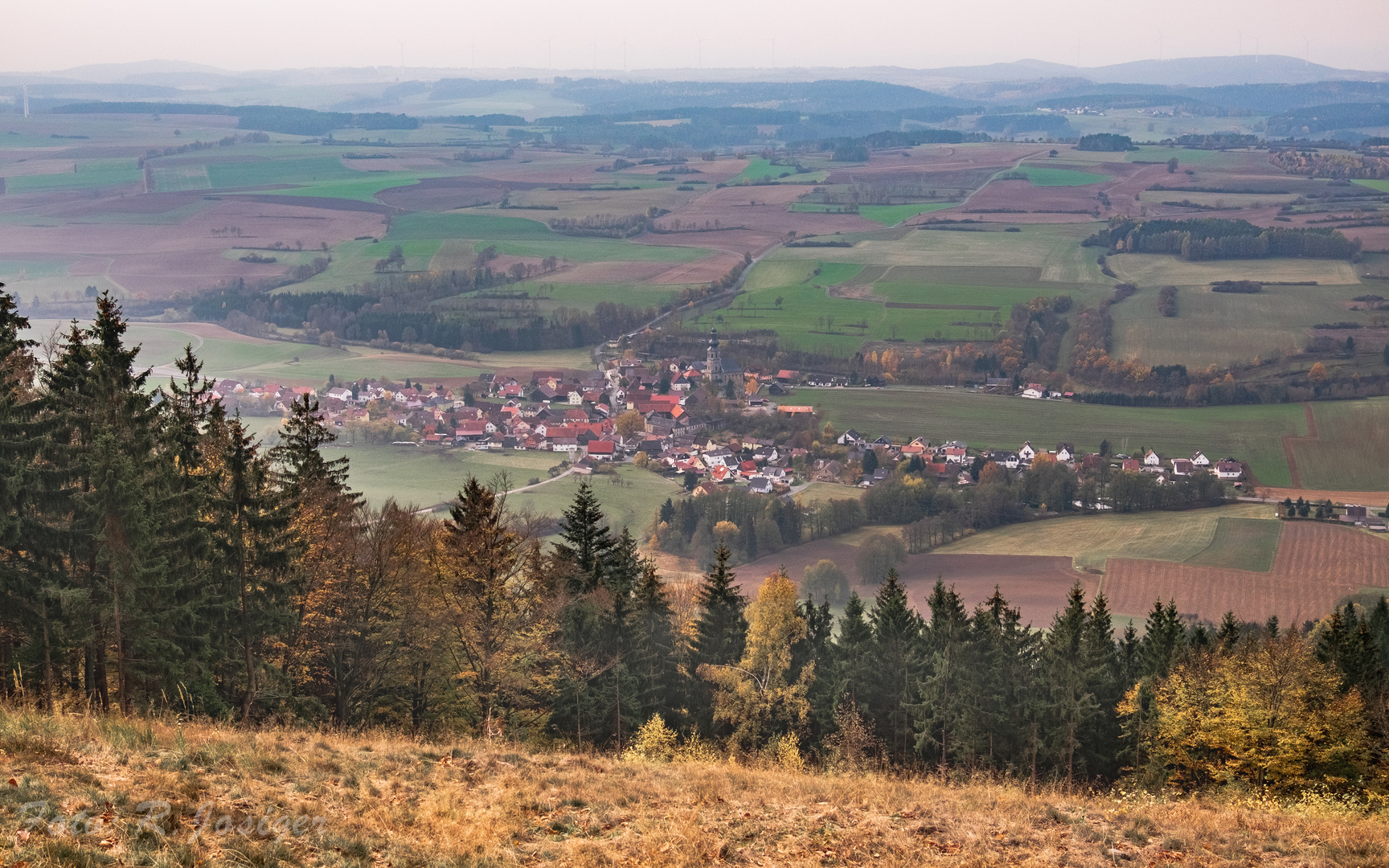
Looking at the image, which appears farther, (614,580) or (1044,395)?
(1044,395)

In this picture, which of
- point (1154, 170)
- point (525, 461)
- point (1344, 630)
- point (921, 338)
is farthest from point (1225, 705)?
point (1154, 170)

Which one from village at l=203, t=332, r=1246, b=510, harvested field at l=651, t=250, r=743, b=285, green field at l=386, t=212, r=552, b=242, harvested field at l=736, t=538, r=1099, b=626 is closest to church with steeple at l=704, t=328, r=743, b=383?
village at l=203, t=332, r=1246, b=510

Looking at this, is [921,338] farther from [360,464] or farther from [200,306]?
[200,306]

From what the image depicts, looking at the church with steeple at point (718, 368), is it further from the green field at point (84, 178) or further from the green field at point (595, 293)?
the green field at point (84, 178)

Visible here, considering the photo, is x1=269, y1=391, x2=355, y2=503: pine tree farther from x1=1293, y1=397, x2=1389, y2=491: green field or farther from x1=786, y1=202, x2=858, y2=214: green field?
x1=786, y1=202, x2=858, y2=214: green field

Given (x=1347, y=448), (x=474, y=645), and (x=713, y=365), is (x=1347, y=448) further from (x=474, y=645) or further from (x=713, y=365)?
(x=474, y=645)

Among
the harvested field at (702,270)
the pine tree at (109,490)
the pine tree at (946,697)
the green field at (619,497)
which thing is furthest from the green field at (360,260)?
the pine tree at (109,490)
